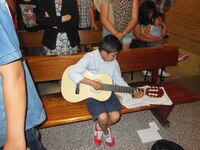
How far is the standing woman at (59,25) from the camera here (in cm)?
228

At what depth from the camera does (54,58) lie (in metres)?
2.31

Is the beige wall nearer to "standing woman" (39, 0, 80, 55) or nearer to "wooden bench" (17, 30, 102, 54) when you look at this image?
"wooden bench" (17, 30, 102, 54)

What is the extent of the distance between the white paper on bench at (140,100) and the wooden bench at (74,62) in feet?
0.15

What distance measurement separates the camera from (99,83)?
2.14 metres

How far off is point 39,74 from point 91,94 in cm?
65

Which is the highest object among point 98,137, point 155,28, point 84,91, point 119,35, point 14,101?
point 14,101

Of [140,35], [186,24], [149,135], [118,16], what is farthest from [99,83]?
[186,24]

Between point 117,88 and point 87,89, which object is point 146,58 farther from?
point 87,89

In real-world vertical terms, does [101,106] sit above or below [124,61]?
below

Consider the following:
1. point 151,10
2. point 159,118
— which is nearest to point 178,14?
point 151,10

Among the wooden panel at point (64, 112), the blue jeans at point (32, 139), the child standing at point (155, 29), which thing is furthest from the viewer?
the child standing at point (155, 29)

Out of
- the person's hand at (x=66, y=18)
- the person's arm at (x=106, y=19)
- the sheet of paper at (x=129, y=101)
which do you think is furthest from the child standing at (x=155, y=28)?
the person's hand at (x=66, y=18)

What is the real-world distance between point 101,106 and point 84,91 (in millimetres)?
251

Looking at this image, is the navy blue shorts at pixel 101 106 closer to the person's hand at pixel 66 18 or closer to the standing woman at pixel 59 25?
the standing woman at pixel 59 25
